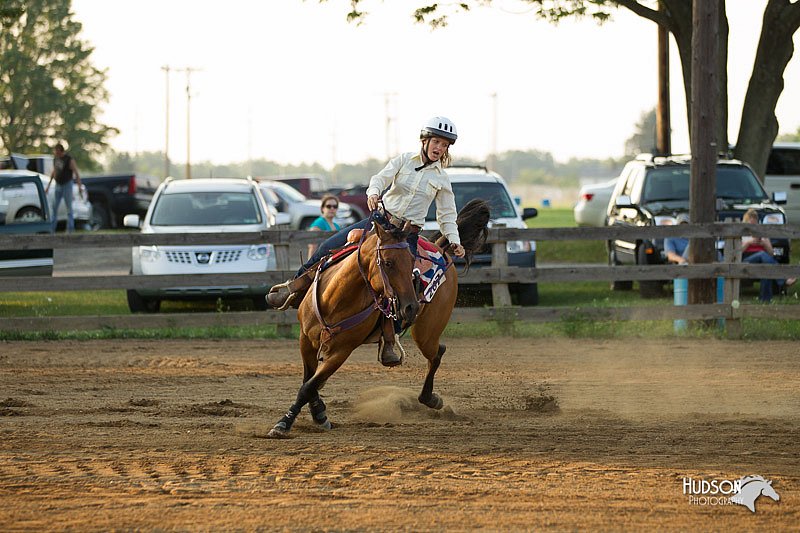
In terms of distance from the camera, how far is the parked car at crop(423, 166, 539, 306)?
1611 cm

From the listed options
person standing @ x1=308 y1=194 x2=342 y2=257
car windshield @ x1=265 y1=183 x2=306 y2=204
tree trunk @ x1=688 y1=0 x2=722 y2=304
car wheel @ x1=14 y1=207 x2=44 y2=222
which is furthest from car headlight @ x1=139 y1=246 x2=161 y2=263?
car windshield @ x1=265 y1=183 x2=306 y2=204

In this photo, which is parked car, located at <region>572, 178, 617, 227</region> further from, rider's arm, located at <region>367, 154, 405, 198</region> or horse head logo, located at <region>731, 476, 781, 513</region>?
horse head logo, located at <region>731, 476, 781, 513</region>

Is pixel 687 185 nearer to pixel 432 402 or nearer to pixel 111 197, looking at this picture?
pixel 432 402

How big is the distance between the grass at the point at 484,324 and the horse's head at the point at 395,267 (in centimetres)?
698

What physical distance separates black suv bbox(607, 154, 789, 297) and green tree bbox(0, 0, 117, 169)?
5650cm

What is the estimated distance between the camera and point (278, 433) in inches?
314

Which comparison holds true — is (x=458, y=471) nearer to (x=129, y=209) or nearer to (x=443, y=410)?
(x=443, y=410)

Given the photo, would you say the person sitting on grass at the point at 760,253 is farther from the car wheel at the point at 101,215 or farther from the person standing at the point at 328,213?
the car wheel at the point at 101,215

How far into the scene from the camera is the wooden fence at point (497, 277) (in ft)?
46.7

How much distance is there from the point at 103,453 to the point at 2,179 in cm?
1177

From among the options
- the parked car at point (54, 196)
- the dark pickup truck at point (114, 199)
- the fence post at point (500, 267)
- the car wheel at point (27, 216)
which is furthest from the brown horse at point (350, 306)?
the dark pickup truck at point (114, 199)

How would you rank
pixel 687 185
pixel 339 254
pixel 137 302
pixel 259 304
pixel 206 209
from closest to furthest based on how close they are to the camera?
pixel 339 254 → pixel 137 302 → pixel 259 304 → pixel 206 209 → pixel 687 185

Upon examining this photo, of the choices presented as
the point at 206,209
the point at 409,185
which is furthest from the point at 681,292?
the point at 409,185

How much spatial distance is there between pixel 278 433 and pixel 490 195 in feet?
31.8
